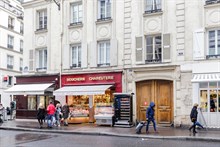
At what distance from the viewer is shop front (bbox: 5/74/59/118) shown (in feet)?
73.9

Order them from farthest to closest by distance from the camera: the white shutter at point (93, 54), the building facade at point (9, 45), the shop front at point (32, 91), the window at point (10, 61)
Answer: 1. the window at point (10, 61)
2. the building facade at point (9, 45)
3. the shop front at point (32, 91)
4. the white shutter at point (93, 54)

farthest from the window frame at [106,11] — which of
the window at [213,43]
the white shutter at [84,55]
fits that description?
the window at [213,43]

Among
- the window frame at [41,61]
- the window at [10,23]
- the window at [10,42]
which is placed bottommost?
the window frame at [41,61]

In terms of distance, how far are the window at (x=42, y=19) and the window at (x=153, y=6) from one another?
8280mm

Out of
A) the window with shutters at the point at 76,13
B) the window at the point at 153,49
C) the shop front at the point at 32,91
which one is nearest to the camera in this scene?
the window at the point at 153,49

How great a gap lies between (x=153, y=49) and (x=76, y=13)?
6.46 metres

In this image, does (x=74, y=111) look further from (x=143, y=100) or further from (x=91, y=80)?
(x=143, y=100)

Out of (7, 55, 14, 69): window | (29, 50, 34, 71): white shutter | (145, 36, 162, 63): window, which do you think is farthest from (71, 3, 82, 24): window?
(7, 55, 14, 69): window

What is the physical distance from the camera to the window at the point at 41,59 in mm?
23875

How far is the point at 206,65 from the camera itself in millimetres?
17375

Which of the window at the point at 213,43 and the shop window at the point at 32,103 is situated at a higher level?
the window at the point at 213,43

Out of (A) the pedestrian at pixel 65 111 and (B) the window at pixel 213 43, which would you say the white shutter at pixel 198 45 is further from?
(A) the pedestrian at pixel 65 111

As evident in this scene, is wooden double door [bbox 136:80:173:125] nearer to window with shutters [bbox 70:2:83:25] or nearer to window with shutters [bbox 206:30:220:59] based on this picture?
window with shutters [bbox 206:30:220:59]

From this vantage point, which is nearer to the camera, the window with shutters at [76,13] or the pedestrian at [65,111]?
the pedestrian at [65,111]
